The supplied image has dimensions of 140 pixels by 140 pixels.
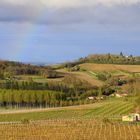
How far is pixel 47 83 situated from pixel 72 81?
43.4 feet

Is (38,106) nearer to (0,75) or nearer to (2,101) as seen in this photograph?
(2,101)

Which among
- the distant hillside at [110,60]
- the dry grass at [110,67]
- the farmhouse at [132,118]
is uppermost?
the distant hillside at [110,60]

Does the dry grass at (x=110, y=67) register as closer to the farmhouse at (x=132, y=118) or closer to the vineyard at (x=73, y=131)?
the farmhouse at (x=132, y=118)

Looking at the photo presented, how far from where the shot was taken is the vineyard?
125ft

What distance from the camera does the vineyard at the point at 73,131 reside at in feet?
125

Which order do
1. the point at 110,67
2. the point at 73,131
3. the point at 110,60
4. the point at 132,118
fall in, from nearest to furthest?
1. the point at 73,131
2. the point at 132,118
3. the point at 110,67
4. the point at 110,60

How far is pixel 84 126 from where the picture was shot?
46812 millimetres

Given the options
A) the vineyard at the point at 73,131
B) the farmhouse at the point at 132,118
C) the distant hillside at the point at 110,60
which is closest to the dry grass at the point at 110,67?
the distant hillside at the point at 110,60

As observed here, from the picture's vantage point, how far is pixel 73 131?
42.1 meters

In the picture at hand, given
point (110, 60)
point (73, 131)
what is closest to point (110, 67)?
point (110, 60)

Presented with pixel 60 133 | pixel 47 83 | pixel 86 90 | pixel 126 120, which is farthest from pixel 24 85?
pixel 60 133

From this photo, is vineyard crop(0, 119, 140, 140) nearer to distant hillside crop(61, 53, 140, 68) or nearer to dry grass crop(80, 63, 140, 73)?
dry grass crop(80, 63, 140, 73)

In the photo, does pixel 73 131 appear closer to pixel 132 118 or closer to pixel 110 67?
pixel 132 118

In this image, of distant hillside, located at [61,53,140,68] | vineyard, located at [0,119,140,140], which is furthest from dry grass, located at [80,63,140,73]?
vineyard, located at [0,119,140,140]
